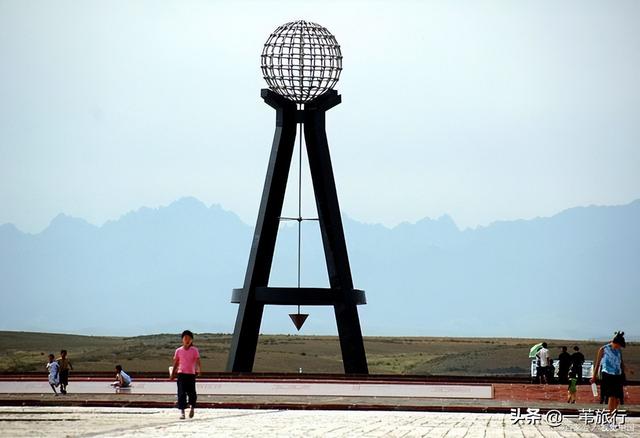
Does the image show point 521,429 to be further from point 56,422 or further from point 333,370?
point 333,370

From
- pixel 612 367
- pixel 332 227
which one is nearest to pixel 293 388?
pixel 332 227

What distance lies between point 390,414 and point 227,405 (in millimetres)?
3974

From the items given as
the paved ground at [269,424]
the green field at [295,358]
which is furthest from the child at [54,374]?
the green field at [295,358]

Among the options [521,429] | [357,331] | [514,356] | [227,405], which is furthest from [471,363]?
[521,429]

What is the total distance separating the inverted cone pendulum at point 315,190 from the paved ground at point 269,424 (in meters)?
19.1

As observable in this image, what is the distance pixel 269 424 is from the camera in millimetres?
28203

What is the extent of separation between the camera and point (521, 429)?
28672mm

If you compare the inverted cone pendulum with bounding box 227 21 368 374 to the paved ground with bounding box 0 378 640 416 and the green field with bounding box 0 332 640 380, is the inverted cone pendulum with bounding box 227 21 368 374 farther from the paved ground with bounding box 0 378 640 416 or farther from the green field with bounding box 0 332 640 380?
the green field with bounding box 0 332 640 380

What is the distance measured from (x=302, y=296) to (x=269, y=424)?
24.1 metres

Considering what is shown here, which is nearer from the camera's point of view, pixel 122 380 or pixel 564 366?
pixel 122 380

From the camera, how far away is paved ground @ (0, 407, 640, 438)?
2561cm

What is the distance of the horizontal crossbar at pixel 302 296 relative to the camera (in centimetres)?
5231

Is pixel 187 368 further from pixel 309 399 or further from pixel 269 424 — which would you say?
pixel 309 399

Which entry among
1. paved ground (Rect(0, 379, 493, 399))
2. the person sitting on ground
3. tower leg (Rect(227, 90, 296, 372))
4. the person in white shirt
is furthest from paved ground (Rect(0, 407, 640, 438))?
tower leg (Rect(227, 90, 296, 372))
